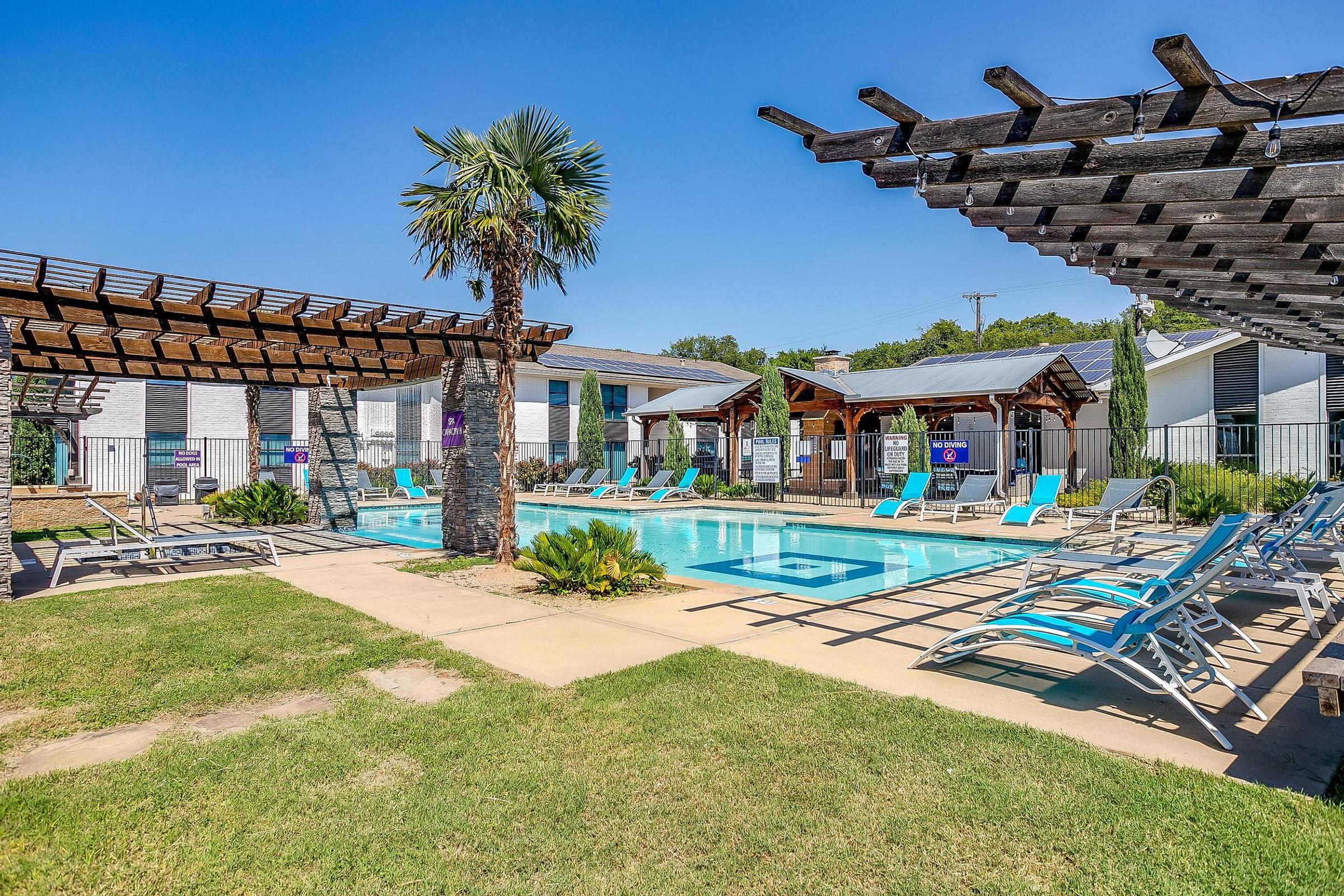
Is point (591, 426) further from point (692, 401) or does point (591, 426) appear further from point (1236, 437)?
point (1236, 437)

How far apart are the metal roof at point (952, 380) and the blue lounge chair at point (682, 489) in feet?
14.4

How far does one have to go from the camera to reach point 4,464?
25.7 feet

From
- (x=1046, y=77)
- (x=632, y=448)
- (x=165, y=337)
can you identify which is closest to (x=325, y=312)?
(x=165, y=337)

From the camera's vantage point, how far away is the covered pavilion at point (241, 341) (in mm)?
8367

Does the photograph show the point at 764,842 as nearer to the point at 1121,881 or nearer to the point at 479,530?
the point at 1121,881

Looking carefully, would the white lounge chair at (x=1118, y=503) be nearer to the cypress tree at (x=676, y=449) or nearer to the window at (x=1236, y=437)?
the window at (x=1236, y=437)

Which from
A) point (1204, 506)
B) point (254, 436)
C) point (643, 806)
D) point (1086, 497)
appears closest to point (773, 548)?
point (1204, 506)

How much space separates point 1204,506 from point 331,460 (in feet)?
58.5

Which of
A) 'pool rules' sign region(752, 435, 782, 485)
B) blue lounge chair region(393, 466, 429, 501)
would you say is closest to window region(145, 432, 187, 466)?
blue lounge chair region(393, 466, 429, 501)

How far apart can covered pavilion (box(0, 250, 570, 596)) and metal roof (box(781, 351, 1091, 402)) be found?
13.0 metres

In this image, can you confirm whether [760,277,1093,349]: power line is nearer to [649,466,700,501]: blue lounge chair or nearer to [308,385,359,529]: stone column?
[649,466,700,501]: blue lounge chair

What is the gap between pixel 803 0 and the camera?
1130 centimetres

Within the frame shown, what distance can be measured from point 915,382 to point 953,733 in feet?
67.1

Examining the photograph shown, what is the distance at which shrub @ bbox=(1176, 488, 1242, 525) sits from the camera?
1392cm
